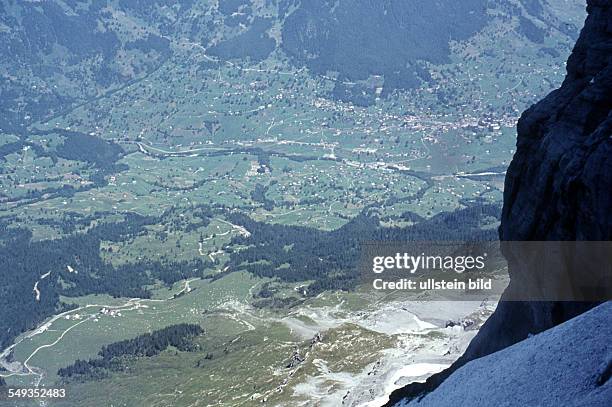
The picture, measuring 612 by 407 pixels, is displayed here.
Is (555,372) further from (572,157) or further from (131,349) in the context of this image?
(131,349)

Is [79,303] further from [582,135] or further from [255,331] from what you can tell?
[582,135]

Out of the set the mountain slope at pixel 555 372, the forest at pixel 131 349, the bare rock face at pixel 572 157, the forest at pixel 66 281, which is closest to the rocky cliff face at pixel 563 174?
the bare rock face at pixel 572 157

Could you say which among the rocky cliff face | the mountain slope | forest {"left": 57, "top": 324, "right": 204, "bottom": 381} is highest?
the rocky cliff face

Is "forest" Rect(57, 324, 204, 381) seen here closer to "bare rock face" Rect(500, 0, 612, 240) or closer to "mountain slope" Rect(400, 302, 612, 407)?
"bare rock face" Rect(500, 0, 612, 240)

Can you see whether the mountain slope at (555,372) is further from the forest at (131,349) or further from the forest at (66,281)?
the forest at (66,281)

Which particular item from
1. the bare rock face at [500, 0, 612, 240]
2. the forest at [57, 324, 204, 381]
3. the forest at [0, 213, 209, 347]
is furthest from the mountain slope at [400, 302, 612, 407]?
the forest at [0, 213, 209, 347]

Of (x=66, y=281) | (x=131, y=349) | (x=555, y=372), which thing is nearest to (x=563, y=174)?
(x=555, y=372)

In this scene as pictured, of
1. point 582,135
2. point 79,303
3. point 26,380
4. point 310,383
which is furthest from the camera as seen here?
point 79,303

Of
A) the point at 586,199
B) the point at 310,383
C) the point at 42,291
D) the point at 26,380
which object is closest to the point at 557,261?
the point at 586,199
